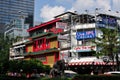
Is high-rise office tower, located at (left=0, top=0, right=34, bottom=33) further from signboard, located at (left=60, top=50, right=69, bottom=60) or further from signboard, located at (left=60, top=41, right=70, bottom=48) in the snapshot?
signboard, located at (left=60, top=50, right=69, bottom=60)

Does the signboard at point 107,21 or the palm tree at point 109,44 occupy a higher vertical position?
the signboard at point 107,21

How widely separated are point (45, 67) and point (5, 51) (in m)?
30.1

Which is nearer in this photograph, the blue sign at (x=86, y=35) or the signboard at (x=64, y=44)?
the blue sign at (x=86, y=35)

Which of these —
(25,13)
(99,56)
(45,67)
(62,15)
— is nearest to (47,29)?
(62,15)

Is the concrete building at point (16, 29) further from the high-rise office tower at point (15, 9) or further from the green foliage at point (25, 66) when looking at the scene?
the green foliage at point (25, 66)

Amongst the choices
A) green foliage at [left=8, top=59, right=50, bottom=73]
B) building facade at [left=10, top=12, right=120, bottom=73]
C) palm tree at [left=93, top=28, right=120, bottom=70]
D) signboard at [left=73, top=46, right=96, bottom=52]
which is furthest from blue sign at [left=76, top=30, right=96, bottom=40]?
green foliage at [left=8, top=59, right=50, bottom=73]

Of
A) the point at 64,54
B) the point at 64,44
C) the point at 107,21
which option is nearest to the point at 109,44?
the point at 107,21

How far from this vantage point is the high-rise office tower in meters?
122

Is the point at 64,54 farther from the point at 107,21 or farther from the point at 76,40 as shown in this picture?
the point at 107,21

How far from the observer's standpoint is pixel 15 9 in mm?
123000

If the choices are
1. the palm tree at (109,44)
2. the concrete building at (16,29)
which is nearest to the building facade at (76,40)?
the palm tree at (109,44)

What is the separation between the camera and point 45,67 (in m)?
50.8

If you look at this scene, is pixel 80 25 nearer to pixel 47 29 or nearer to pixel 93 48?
pixel 93 48

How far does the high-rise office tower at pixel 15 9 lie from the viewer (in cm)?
12188
